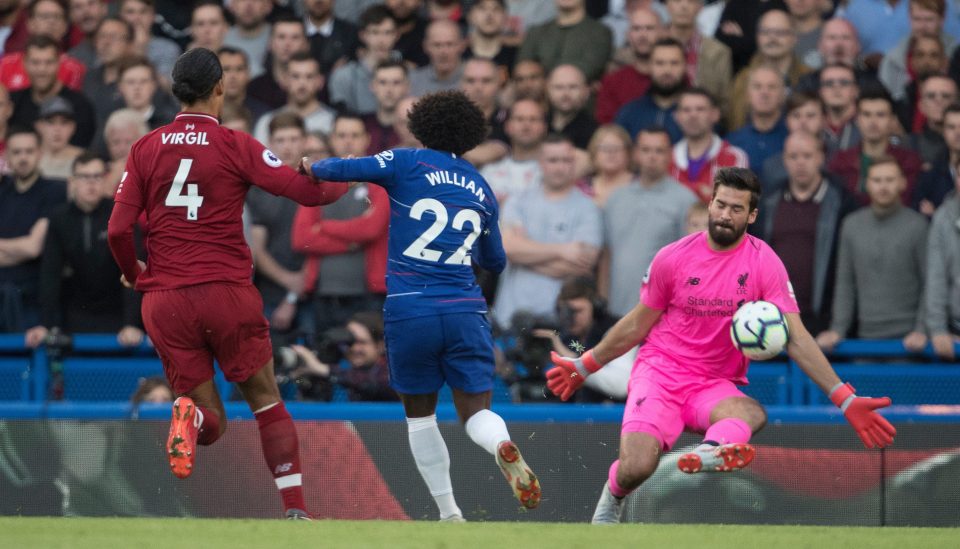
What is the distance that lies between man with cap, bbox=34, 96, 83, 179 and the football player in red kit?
5.15m

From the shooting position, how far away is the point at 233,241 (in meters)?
7.45

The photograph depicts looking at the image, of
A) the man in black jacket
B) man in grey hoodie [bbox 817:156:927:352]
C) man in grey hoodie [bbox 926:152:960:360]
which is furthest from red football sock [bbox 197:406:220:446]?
man in grey hoodie [bbox 926:152:960:360]

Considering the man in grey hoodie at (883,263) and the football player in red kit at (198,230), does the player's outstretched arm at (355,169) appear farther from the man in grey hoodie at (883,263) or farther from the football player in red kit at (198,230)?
the man in grey hoodie at (883,263)

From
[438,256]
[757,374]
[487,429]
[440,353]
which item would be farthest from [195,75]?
[757,374]

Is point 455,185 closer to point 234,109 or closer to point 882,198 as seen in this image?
point 882,198

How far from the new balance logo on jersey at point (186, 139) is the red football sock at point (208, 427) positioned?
1263 millimetres

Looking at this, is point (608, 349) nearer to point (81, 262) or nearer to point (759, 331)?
point (759, 331)

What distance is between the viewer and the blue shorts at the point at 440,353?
7605 mm

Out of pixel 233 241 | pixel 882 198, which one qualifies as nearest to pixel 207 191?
pixel 233 241

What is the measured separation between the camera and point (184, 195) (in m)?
7.32

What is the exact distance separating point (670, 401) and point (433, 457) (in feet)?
4.05

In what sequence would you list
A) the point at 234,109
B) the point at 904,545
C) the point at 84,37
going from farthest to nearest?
1. the point at 84,37
2. the point at 234,109
3. the point at 904,545

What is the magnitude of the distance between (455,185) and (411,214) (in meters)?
0.26

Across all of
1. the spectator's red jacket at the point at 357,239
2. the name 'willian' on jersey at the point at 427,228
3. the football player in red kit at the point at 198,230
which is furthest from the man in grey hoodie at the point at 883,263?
the football player in red kit at the point at 198,230
